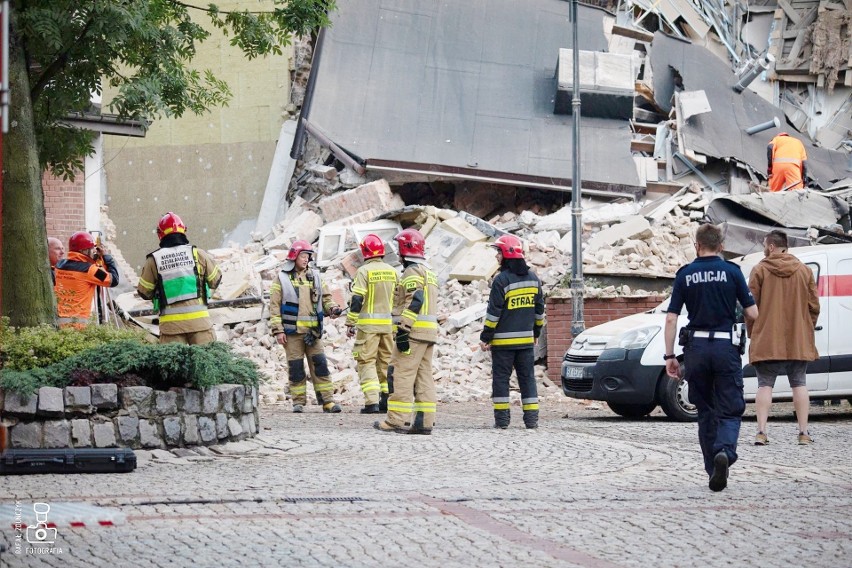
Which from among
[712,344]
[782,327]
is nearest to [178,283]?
[712,344]

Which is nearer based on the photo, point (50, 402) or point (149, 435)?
point (50, 402)

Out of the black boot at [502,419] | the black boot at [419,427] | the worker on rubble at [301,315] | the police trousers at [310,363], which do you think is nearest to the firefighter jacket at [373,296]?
the worker on rubble at [301,315]

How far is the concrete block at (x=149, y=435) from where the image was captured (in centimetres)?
968

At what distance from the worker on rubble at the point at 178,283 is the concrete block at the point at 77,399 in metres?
1.86

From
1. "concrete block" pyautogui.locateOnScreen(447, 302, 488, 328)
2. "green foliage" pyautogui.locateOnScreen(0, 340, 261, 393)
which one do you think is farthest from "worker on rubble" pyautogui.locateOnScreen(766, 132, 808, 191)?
"green foliage" pyautogui.locateOnScreen(0, 340, 261, 393)

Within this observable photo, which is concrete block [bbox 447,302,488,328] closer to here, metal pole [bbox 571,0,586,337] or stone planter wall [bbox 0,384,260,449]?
metal pole [bbox 571,0,586,337]

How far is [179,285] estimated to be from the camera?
1144cm

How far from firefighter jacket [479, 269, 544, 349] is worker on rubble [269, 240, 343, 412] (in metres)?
2.67

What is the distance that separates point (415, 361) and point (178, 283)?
7.53ft

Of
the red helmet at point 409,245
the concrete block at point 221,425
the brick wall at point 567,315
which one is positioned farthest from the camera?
the brick wall at point 567,315

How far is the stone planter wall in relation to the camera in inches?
364

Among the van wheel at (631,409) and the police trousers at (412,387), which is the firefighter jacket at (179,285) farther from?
the van wheel at (631,409)

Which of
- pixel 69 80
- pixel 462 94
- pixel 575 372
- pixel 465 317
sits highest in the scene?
pixel 462 94

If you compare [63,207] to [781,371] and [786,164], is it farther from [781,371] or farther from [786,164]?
[786,164]
